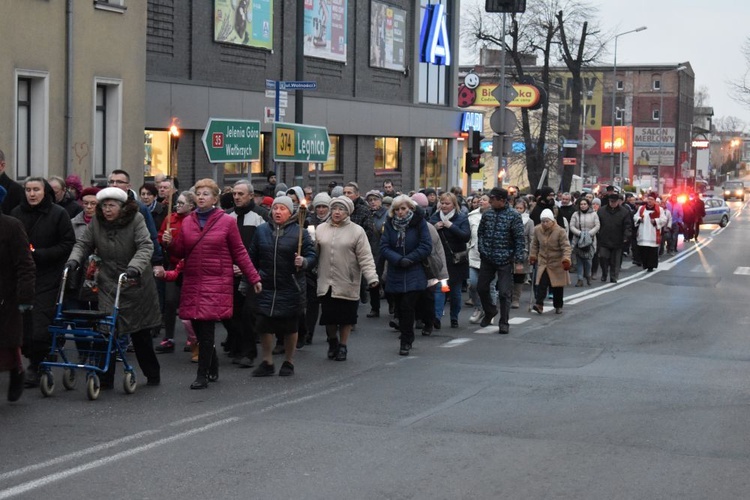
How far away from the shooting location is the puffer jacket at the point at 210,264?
10477mm

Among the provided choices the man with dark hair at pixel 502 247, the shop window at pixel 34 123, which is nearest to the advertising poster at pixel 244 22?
the shop window at pixel 34 123

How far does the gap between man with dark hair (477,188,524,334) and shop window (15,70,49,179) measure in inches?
335

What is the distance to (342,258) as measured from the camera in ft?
40.8

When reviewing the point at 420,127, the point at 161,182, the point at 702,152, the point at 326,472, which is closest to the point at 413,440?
the point at 326,472

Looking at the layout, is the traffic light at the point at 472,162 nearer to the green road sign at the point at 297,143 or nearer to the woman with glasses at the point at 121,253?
the green road sign at the point at 297,143

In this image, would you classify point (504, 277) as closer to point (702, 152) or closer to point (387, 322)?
point (387, 322)

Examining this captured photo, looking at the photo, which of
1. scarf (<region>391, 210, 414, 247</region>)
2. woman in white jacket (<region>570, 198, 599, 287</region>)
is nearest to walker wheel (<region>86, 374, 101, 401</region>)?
scarf (<region>391, 210, 414, 247</region>)

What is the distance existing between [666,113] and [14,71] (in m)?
112

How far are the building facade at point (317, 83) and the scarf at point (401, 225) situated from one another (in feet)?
16.7

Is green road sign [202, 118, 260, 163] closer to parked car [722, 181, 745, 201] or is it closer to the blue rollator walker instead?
the blue rollator walker

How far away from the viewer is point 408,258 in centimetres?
1344

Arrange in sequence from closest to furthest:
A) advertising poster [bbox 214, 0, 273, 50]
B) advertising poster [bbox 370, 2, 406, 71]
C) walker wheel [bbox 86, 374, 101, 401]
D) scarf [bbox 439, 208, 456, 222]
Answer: walker wheel [bbox 86, 374, 101, 401]
scarf [bbox 439, 208, 456, 222]
advertising poster [bbox 214, 0, 273, 50]
advertising poster [bbox 370, 2, 406, 71]

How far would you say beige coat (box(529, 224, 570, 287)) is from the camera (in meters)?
18.3

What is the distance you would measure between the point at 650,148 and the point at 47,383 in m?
104
